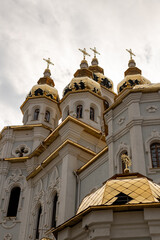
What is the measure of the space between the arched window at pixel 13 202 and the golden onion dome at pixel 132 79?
28.9ft

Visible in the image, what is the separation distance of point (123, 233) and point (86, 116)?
42.5 ft

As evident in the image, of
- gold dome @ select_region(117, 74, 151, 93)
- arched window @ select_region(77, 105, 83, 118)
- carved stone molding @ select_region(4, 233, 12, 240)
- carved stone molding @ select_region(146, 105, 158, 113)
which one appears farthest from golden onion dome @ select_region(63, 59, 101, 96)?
carved stone molding @ select_region(4, 233, 12, 240)

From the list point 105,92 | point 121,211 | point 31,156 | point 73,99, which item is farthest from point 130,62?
point 121,211

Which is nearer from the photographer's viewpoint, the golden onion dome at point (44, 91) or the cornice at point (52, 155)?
the cornice at point (52, 155)

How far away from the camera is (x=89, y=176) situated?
1352 centimetres

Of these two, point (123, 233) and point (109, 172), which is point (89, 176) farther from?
point (123, 233)

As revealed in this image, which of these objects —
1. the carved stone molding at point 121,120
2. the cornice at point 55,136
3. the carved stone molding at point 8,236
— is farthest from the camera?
the carved stone molding at point 8,236

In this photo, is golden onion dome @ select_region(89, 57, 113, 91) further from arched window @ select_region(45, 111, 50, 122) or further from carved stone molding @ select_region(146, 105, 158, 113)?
carved stone molding @ select_region(146, 105, 158, 113)

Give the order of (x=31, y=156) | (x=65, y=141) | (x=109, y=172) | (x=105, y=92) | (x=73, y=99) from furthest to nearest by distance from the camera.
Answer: (x=105, y=92)
(x=73, y=99)
(x=31, y=156)
(x=65, y=141)
(x=109, y=172)

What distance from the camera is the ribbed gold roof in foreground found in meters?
5.93

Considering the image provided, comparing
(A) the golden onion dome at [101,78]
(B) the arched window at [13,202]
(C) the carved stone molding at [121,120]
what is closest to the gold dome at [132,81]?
(A) the golden onion dome at [101,78]

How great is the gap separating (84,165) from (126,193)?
754 cm

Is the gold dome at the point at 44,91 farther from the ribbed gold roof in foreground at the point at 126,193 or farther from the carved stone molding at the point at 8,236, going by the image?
the ribbed gold roof in foreground at the point at 126,193

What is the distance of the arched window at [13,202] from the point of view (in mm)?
17062
